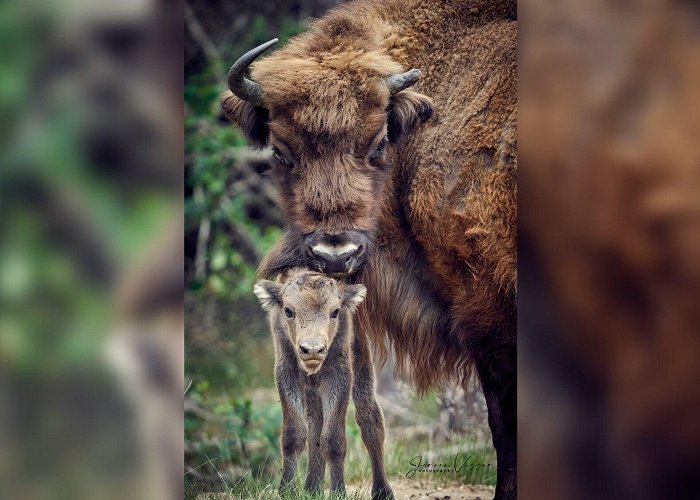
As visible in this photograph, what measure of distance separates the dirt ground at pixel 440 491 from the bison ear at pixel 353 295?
0.60m

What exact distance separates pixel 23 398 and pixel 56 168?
58cm

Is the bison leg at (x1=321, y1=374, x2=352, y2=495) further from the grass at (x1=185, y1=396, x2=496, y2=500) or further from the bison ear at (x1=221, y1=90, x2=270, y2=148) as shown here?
the bison ear at (x1=221, y1=90, x2=270, y2=148)

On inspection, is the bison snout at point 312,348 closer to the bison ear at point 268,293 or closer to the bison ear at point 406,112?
the bison ear at point 268,293

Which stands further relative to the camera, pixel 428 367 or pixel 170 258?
pixel 428 367

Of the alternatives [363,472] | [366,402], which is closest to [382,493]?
[363,472]

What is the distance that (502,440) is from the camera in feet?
9.11

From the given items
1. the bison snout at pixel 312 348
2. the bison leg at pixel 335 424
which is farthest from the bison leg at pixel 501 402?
the bison snout at pixel 312 348

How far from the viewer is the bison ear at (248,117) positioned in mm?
2797

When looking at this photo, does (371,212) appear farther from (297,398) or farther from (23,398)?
(23,398)

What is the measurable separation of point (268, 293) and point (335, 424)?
0.47m

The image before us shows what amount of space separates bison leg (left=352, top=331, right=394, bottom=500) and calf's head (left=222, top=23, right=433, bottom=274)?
0.33m

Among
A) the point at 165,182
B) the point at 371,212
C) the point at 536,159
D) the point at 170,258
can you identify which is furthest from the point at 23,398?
the point at 536,159

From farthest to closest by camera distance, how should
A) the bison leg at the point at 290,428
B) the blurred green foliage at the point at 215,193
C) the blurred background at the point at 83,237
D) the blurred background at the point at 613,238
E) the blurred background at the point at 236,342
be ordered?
1. the blurred green foliage at the point at 215,193
2. the blurred background at the point at 236,342
3. the bison leg at the point at 290,428
4. the blurred background at the point at 83,237
5. the blurred background at the point at 613,238

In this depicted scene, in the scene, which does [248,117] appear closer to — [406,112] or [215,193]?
[406,112]
